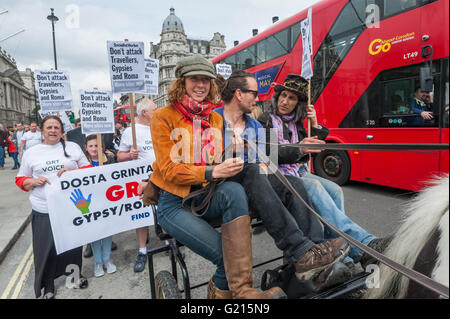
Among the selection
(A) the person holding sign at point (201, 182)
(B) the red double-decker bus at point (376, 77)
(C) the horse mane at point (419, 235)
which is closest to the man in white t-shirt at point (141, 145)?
(A) the person holding sign at point (201, 182)

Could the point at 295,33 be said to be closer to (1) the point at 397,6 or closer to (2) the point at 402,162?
→ (1) the point at 397,6

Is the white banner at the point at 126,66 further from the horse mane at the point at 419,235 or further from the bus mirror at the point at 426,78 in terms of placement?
the bus mirror at the point at 426,78

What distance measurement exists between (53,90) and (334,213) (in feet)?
18.7

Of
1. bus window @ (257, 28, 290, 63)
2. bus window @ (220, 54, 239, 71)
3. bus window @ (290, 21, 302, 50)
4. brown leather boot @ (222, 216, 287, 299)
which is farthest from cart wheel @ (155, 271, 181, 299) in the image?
bus window @ (220, 54, 239, 71)

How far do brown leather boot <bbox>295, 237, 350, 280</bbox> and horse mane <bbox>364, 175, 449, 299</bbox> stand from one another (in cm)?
24

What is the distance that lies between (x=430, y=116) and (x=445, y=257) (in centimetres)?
472

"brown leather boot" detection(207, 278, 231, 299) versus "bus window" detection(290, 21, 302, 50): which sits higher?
"bus window" detection(290, 21, 302, 50)

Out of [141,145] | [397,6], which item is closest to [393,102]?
[397,6]

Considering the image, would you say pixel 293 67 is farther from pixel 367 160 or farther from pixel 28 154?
pixel 28 154

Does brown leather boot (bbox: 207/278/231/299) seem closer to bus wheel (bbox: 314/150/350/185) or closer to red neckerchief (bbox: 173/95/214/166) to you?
red neckerchief (bbox: 173/95/214/166)

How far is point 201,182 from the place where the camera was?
165 centimetres

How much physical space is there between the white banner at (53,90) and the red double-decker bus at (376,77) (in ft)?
17.9

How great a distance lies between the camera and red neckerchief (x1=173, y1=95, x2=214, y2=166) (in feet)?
5.86
